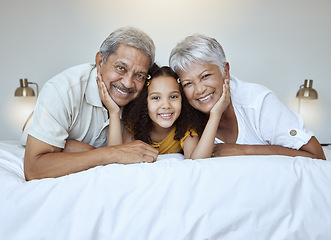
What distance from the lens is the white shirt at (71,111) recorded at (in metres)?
1.45

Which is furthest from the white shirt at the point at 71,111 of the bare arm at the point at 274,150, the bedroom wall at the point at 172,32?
the bedroom wall at the point at 172,32

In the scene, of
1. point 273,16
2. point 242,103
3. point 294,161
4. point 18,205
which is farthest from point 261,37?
point 18,205

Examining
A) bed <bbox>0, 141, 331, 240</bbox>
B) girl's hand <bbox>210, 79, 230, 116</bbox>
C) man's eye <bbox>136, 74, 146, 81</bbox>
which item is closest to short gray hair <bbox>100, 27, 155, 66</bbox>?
man's eye <bbox>136, 74, 146, 81</bbox>

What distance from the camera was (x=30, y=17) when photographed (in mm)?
3082

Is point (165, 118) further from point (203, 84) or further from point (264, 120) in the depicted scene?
point (264, 120)

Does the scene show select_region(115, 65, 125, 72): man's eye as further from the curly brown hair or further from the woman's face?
the woman's face

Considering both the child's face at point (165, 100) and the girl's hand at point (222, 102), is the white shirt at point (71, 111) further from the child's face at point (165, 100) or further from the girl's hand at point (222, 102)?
the girl's hand at point (222, 102)

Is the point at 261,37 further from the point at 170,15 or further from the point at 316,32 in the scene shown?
the point at 170,15

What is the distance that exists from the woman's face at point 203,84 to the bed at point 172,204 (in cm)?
62

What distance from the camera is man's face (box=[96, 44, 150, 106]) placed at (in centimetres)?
161

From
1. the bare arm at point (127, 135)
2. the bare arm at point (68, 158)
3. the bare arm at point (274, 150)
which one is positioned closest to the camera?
the bare arm at point (68, 158)

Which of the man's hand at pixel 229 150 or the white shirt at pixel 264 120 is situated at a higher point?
the white shirt at pixel 264 120

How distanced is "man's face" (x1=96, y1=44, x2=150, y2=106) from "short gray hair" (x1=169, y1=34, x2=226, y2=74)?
6.9 inches

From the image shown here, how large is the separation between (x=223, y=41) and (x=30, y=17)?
6.49ft
